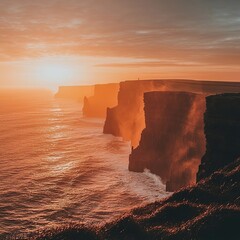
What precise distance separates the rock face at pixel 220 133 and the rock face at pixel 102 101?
373 ft

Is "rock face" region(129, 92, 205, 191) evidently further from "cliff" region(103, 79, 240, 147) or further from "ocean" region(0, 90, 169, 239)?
"cliff" region(103, 79, 240, 147)

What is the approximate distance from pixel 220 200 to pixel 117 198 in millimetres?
25565

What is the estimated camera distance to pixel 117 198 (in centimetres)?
4034

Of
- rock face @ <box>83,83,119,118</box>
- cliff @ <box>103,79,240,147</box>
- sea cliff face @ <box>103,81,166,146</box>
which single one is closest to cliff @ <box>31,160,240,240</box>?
cliff @ <box>103,79,240,147</box>

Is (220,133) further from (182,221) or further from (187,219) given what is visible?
(182,221)

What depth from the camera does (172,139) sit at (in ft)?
153

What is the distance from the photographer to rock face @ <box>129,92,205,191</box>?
137 feet

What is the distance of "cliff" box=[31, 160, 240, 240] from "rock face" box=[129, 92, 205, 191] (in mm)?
22238

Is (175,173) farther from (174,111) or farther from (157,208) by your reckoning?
(157,208)

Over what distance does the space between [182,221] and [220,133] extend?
12740 millimetres

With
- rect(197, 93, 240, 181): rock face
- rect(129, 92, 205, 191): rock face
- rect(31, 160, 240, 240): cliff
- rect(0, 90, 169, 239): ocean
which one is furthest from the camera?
rect(129, 92, 205, 191): rock face

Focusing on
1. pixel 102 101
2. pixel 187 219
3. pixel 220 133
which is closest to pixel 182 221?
pixel 187 219

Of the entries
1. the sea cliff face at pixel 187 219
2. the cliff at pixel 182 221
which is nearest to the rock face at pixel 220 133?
the sea cliff face at pixel 187 219

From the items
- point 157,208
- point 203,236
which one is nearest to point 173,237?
point 203,236
